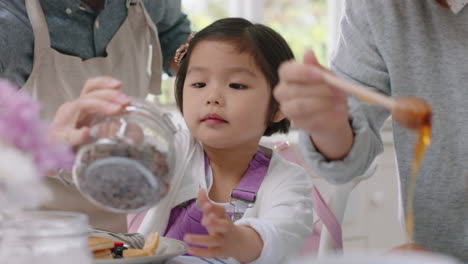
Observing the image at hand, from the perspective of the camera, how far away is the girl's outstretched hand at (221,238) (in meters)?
0.81

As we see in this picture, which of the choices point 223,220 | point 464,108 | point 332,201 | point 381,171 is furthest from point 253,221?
point 381,171

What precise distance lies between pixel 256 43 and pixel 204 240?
0.52 meters

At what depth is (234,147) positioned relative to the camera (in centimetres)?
121

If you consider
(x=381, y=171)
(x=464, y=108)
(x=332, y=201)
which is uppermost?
(x=464, y=108)

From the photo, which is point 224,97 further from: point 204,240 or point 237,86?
point 204,240

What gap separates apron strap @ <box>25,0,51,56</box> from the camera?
128cm

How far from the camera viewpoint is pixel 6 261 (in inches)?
22.6

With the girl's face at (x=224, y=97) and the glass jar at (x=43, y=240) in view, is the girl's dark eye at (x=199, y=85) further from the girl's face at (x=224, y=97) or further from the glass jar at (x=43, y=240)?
the glass jar at (x=43, y=240)

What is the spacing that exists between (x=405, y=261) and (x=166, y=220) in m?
0.76

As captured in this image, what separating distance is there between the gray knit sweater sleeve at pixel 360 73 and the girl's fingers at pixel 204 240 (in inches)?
8.1

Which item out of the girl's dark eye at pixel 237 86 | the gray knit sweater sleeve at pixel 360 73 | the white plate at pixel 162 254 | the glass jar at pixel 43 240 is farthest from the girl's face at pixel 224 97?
the glass jar at pixel 43 240

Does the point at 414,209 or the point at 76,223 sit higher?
the point at 76,223

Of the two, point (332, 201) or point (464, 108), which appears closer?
point (464, 108)

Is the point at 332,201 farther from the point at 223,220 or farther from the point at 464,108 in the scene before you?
the point at 223,220
